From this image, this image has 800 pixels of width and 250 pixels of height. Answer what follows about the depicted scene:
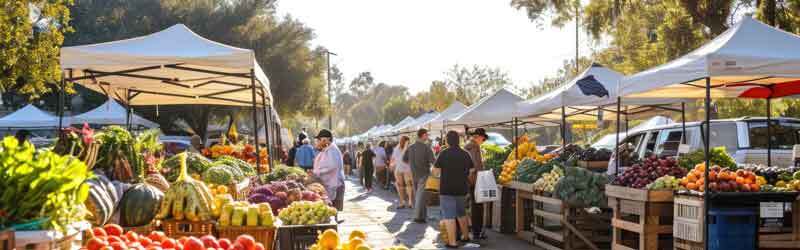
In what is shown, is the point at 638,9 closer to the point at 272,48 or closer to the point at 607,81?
the point at 607,81

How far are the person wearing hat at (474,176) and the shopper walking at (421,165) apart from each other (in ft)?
4.91

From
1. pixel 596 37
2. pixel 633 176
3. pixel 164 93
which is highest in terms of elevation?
pixel 596 37

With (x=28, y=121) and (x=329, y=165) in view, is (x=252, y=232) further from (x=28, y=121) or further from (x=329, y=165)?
(x=28, y=121)

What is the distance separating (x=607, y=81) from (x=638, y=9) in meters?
11.2

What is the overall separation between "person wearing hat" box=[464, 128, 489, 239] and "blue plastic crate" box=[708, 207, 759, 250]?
4793 mm

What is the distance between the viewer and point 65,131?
5.34 metres

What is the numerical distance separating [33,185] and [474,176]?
32.9ft

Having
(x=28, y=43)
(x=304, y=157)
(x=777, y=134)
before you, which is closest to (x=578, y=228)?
(x=777, y=134)

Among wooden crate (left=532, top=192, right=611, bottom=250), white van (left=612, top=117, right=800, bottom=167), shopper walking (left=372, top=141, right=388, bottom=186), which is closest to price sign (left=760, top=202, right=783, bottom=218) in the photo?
wooden crate (left=532, top=192, right=611, bottom=250)

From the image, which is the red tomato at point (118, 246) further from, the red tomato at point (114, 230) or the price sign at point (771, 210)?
the price sign at point (771, 210)

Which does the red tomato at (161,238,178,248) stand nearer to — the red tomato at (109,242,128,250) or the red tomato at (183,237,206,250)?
the red tomato at (183,237,206,250)

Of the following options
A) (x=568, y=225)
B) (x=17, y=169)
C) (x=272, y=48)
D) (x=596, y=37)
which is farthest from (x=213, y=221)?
(x=272, y=48)

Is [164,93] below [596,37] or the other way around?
below

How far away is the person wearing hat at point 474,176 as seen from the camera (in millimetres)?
12078
